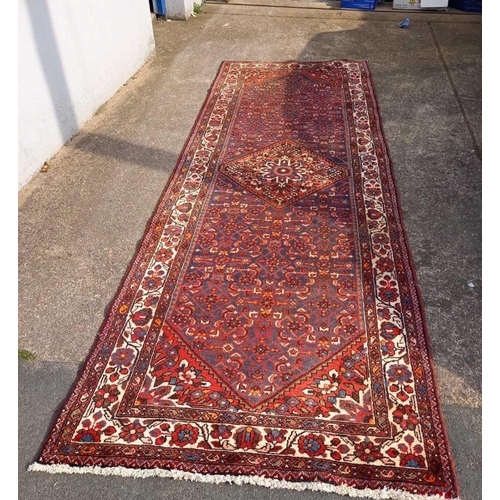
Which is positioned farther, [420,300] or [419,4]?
[419,4]

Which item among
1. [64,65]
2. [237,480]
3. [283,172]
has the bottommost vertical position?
[237,480]

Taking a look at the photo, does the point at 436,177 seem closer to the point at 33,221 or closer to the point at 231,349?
the point at 231,349

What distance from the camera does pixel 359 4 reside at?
740cm

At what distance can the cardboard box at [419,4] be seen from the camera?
7203 mm

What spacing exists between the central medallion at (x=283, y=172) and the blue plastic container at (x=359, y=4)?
410 cm

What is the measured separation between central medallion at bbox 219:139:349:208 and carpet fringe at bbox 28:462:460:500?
83.0 inches

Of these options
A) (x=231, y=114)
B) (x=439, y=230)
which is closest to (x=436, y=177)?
(x=439, y=230)

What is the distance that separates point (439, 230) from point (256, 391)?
1.83m

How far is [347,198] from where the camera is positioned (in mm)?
3871

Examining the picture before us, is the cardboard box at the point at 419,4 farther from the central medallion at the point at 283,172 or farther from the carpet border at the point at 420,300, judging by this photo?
the central medallion at the point at 283,172

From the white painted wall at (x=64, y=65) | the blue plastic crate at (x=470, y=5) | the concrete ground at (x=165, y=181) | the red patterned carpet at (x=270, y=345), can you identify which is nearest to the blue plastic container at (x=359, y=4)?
the concrete ground at (x=165, y=181)

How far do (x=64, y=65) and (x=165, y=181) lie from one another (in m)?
1.51

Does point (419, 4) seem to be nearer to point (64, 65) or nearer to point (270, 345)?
point (64, 65)

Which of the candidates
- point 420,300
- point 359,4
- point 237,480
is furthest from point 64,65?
point 359,4
